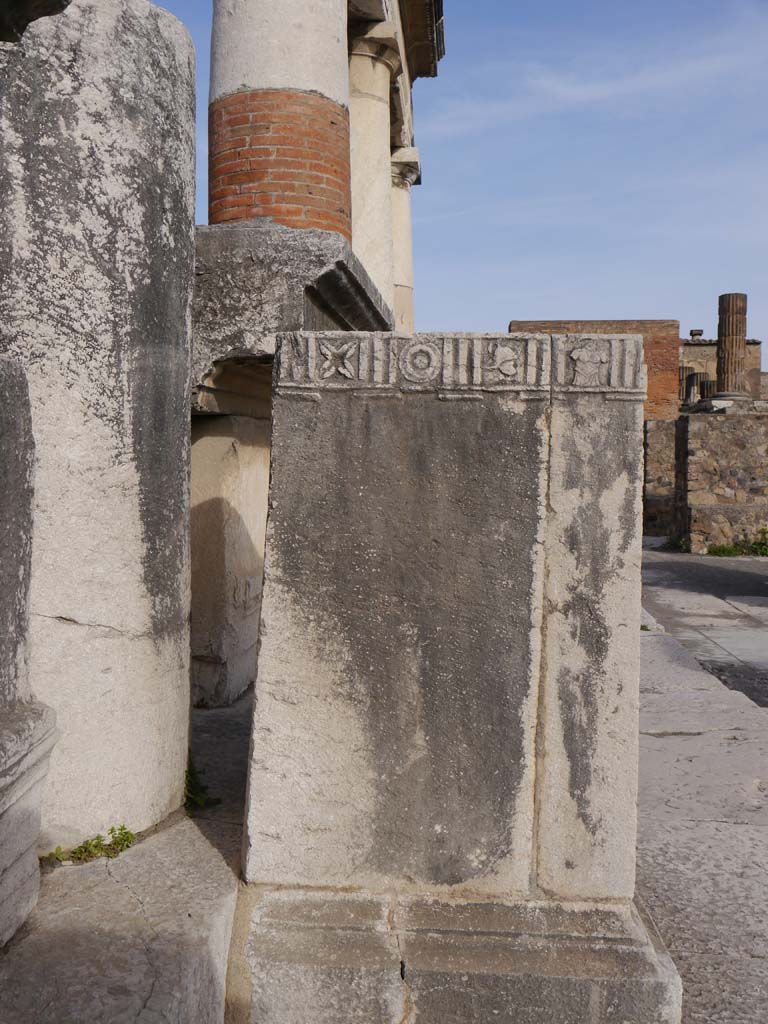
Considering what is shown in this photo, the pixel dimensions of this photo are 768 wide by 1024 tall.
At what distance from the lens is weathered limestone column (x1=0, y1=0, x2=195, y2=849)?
1.91 metres

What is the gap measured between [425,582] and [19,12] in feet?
4.32

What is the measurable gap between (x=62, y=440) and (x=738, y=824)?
242cm

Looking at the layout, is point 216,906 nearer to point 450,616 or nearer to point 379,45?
point 450,616

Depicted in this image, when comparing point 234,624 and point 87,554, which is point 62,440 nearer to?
point 87,554

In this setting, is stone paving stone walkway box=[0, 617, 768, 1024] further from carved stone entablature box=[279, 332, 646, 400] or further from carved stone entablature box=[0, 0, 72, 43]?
carved stone entablature box=[0, 0, 72, 43]

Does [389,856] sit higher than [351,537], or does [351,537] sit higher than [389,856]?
[351,537]

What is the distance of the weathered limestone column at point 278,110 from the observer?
4.41 meters

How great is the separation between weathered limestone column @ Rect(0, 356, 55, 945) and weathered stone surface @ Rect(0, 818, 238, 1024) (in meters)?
0.09

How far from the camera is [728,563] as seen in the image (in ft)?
40.0

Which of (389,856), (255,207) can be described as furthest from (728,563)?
(389,856)

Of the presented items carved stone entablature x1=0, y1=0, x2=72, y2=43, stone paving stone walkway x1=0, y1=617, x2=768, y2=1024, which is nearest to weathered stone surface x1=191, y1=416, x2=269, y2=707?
stone paving stone walkway x1=0, y1=617, x2=768, y2=1024

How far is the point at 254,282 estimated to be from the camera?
2.57 m

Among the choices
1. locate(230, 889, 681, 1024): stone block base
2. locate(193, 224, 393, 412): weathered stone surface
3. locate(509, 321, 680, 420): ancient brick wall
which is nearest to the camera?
locate(230, 889, 681, 1024): stone block base

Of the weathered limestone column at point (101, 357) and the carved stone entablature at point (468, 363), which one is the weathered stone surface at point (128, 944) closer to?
the weathered limestone column at point (101, 357)
